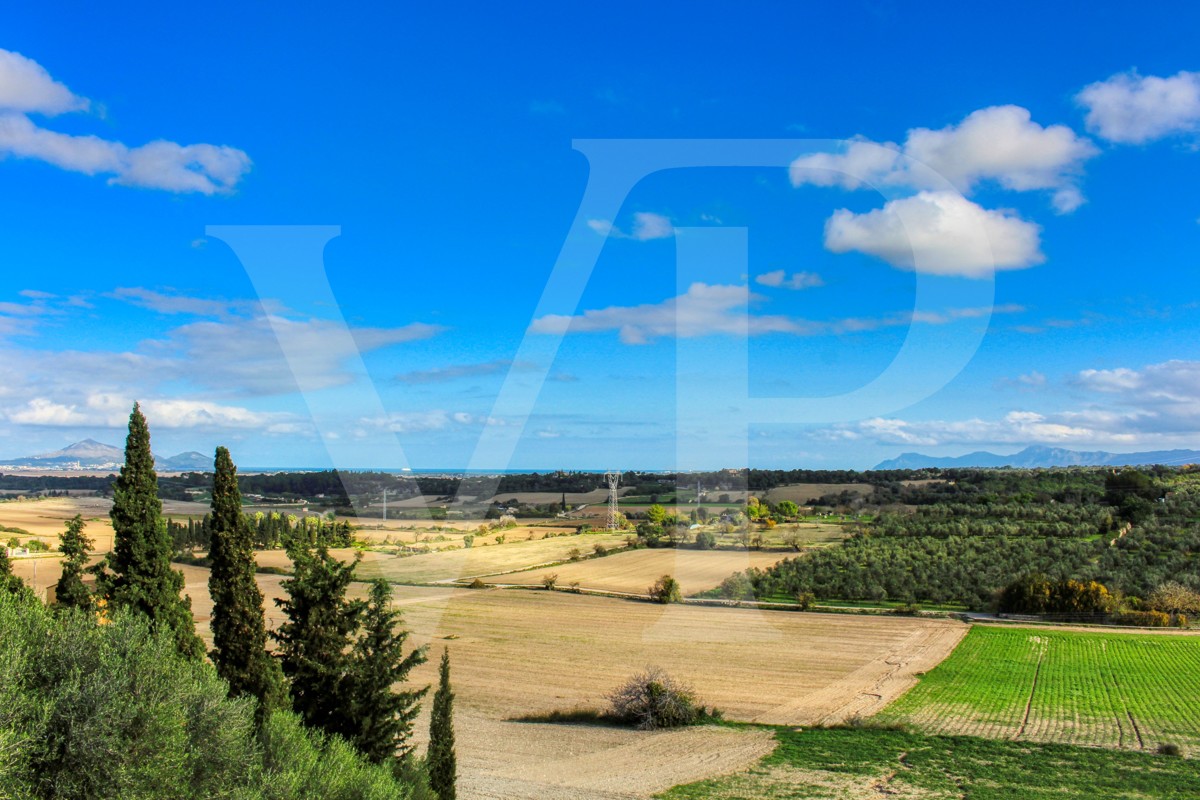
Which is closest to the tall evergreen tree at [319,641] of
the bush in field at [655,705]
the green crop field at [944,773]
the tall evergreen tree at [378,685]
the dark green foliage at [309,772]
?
the tall evergreen tree at [378,685]

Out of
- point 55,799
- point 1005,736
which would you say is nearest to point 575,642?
point 1005,736

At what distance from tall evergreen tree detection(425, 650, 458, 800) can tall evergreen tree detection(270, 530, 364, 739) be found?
1.55 m

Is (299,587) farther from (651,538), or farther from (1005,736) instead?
(651,538)

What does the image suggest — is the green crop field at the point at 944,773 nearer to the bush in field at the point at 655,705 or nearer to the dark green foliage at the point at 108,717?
the bush in field at the point at 655,705

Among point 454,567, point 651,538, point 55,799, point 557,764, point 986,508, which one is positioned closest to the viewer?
point 55,799

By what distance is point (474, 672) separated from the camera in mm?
31328

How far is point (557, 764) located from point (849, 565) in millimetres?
36237

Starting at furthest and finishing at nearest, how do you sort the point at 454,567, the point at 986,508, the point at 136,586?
the point at 986,508
the point at 454,567
the point at 136,586

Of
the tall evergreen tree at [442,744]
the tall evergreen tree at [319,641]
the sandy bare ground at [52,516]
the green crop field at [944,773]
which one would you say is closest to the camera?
the tall evergreen tree at [442,744]

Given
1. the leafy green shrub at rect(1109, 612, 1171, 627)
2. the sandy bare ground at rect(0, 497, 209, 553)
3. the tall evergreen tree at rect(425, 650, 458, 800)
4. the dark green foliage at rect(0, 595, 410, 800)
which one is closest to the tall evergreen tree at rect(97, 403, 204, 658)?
the dark green foliage at rect(0, 595, 410, 800)

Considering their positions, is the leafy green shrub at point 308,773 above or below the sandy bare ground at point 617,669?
above

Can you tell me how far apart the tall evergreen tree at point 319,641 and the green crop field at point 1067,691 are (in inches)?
719

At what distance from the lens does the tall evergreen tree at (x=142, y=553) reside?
14281 mm

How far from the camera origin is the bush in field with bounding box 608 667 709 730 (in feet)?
80.9
